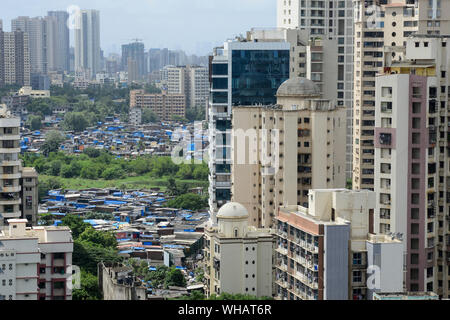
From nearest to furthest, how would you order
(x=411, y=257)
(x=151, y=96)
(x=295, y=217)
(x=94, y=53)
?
(x=295, y=217) < (x=411, y=257) < (x=151, y=96) < (x=94, y=53)

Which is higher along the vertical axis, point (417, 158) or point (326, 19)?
A: point (326, 19)

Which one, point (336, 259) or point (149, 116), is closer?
point (336, 259)

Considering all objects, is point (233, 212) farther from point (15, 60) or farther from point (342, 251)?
point (15, 60)

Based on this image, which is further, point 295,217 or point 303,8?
point 303,8

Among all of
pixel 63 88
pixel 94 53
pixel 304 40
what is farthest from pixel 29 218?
pixel 94 53

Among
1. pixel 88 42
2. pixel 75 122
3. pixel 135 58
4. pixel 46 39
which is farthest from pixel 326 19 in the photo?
pixel 135 58

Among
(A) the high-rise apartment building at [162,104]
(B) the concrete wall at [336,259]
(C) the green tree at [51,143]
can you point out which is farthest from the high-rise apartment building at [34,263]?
(A) the high-rise apartment building at [162,104]

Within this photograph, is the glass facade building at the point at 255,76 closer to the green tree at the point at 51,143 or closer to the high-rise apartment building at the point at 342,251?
the high-rise apartment building at the point at 342,251

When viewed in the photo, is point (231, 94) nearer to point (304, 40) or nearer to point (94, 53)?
point (304, 40)
